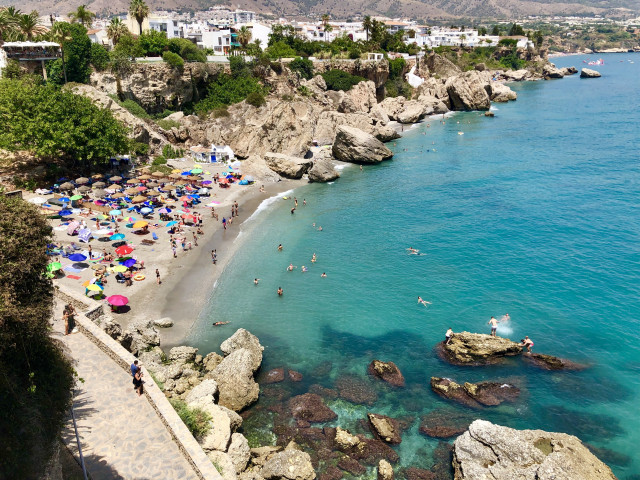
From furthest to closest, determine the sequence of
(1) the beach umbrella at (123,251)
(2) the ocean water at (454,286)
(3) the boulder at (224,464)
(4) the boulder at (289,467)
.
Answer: (1) the beach umbrella at (123,251)
(2) the ocean water at (454,286)
(4) the boulder at (289,467)
(3) the boulder at (224,464)

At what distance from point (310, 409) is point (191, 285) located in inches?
Answer: 622

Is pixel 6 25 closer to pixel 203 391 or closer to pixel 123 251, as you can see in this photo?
pixel 123 251

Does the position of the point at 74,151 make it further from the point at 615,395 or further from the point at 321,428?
the point at 615,395

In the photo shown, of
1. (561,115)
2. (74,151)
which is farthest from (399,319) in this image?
(561,115)

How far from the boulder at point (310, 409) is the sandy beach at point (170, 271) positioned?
366 inches

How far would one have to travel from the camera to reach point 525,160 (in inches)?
2736

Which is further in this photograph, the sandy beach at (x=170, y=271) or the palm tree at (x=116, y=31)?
the palm tree at (x=116, y=31)

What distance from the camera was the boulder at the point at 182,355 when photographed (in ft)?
85.6

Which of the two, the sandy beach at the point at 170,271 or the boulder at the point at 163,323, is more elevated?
the sandy beach at the point at 170,271

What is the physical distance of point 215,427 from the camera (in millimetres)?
19781

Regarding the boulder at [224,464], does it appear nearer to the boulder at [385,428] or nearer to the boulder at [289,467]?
the boulder at [289,467]

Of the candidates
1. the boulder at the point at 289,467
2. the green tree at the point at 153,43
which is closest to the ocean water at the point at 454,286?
the boulder at the point at 289,467

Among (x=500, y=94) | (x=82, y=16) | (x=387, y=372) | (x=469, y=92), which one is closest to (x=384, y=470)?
(x=387, y=372)

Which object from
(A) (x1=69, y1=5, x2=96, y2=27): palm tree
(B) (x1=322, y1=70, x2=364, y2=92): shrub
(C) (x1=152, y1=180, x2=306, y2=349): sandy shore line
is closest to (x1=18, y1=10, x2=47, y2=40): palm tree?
(A) (x1=69, y1=5, x2=96, y2=27): palm tree
